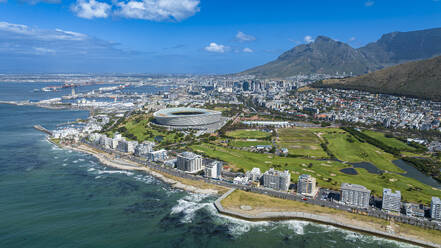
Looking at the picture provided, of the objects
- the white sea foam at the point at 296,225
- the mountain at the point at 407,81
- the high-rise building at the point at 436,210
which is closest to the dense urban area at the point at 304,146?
the high-rise building at the point at 436,210

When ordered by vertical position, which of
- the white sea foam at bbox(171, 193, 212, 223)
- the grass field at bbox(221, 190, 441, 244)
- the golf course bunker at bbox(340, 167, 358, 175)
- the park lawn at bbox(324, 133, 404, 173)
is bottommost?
the white sea foam at bbox(171, 193, 212, 223)

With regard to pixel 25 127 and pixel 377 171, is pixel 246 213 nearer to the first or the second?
pixel 377 171

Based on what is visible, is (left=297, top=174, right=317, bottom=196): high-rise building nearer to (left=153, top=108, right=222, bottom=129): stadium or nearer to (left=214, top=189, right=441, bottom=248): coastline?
(left=214, top=189, right=441, bottom=248): coastline

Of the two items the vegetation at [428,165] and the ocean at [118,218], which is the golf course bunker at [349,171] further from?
the ocean at [118,218]

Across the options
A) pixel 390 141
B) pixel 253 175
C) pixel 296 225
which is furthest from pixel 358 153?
pixel 296 225

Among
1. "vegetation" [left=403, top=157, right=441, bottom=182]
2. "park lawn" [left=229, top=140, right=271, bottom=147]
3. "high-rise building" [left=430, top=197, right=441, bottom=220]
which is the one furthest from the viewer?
"park lawn" [left=229, top=140, right=271, bottom=147]

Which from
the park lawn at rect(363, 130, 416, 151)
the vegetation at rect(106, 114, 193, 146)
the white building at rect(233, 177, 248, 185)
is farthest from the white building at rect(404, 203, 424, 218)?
the vegetation at rect(106, 114, 193, 146)
